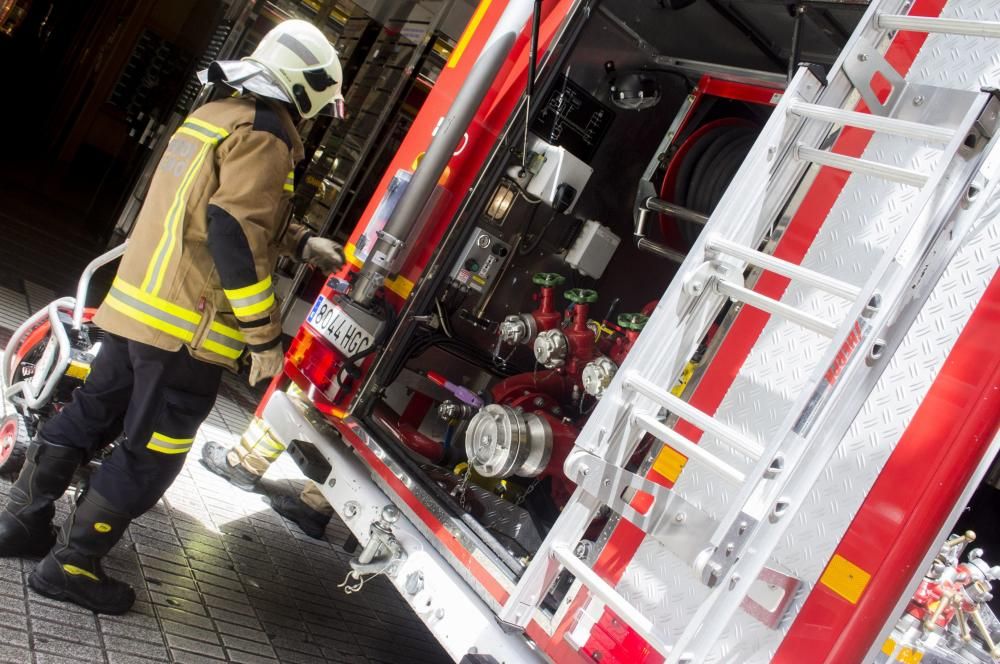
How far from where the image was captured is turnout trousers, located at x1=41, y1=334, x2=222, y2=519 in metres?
3.19

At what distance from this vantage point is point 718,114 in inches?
180

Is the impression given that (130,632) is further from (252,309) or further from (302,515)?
(302,515)

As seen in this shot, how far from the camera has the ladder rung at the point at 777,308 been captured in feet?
6.66

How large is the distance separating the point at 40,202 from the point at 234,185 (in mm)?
8556

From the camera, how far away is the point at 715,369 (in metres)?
2.48

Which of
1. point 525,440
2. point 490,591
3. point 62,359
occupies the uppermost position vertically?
point 525,440

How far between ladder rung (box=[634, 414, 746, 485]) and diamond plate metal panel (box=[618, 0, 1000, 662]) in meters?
0.25

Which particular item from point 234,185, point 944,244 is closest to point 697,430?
point 944,244

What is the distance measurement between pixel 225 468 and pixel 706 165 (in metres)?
2.92

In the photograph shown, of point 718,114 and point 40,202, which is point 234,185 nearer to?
point 718,114

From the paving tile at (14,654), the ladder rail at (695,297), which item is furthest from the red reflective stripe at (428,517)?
the paving tile at (14,654)

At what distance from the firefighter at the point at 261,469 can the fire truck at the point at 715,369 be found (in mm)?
170

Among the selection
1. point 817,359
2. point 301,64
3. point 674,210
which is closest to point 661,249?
point 674,210

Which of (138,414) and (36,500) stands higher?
(138,414)
